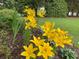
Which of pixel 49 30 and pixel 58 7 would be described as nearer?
pixel 49 30

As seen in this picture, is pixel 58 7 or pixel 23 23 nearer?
pixel 23 23

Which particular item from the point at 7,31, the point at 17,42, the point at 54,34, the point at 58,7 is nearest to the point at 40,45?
the point at 54,34

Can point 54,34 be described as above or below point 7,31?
above

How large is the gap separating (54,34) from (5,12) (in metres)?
3.70

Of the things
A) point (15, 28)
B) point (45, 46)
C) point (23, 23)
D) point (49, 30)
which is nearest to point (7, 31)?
point (23, 23)

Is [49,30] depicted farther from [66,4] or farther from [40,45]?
[66,4]

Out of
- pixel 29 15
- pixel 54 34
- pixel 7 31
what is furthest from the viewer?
pixel 7 31

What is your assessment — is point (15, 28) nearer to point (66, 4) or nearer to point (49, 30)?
point (49, 30)

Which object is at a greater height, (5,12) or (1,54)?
(5,12)

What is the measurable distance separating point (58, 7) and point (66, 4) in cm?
70

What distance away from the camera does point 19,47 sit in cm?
557

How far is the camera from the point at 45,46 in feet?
11.5

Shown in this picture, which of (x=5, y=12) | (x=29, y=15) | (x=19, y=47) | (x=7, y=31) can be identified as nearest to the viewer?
(x=29, y=15)

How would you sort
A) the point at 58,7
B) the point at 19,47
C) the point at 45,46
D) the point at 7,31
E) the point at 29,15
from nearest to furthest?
the point at 45,46 → the point at 29,15 → the point at 19,47 → the point at 7,31 → the point at 58,7
